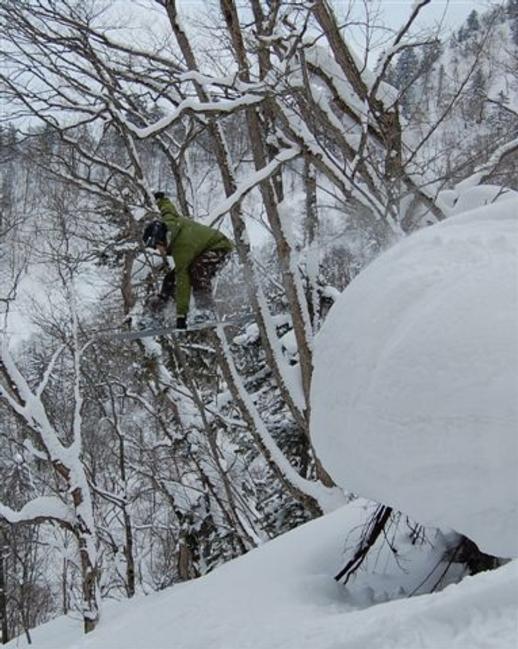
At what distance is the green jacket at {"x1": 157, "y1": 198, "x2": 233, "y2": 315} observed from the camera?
6.96 meters

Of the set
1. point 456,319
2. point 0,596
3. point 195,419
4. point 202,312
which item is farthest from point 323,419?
point 0,596

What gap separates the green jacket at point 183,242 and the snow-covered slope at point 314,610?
3460mm

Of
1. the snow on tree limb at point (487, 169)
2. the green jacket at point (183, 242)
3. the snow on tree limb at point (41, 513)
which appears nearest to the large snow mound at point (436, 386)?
the snow on tree limb at point (487, 169)

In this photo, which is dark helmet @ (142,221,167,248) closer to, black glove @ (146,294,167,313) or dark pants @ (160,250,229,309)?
dark pants @ (160,250,229,309)

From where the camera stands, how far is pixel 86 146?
1069 centimetres


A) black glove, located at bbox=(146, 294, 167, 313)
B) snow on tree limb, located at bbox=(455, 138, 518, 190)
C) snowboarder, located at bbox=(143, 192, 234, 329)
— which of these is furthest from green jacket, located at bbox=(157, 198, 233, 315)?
snow on tree limb, located at bbox=(455, 138, 518, 190)

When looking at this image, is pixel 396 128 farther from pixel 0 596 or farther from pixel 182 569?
pixel 0 596

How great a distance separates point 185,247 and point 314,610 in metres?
4.81

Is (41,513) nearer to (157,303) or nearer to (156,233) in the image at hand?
(157,303)

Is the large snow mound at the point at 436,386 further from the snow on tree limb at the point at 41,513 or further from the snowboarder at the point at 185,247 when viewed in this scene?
the snow on tree limb at the point at 41,513

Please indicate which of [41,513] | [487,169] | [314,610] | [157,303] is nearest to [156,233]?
[157,303]

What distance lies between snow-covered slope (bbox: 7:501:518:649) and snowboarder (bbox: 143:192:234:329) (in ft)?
11.4

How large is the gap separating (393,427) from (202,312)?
5.92 m

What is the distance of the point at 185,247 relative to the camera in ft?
23.1
